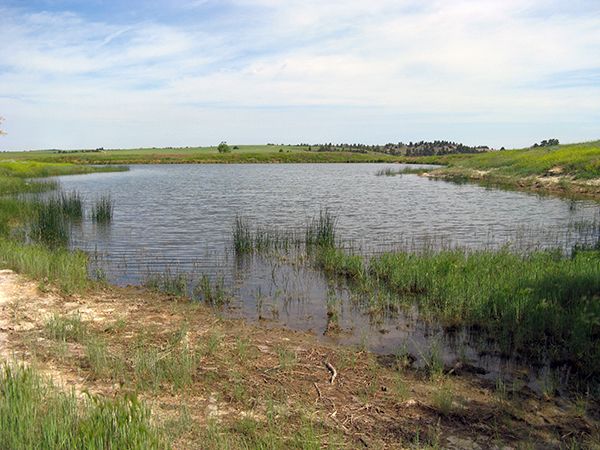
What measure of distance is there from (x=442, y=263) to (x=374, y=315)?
9.25 feet

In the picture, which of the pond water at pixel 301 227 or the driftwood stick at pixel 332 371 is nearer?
the driftwood stick at pixel 332 371

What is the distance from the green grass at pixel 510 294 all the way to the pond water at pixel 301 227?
661 millimetres

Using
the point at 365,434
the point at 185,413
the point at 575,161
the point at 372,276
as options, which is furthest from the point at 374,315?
the point at 575,161

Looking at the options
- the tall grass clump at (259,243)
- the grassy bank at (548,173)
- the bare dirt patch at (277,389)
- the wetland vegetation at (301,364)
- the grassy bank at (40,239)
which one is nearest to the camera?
the wetland vegetation at (301,364)

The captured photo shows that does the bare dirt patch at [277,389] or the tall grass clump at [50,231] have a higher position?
the tall grass clump at [50,231]

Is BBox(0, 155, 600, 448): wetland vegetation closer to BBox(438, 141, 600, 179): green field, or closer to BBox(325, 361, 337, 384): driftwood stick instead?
BBox(325, 361, 337, 384): driftwood stick

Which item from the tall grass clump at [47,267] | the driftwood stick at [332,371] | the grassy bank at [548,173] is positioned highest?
the grassy bank at [548,173]

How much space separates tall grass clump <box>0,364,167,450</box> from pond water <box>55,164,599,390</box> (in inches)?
203

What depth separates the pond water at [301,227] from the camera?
10.2m

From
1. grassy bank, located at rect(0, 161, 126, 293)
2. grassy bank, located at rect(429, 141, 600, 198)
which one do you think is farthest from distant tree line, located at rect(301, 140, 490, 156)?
grassy bank, located at rect(0, 161, 126, 293)

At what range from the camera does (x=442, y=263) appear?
12266 mm

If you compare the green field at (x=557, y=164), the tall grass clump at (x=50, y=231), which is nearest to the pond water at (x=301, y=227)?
the tall grass clump at (x=50, y=231)

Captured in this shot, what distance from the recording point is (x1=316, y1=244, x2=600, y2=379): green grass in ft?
26.6

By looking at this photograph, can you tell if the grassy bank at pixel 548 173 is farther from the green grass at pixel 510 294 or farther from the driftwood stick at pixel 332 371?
the driftwood stick at pixel 332 371
